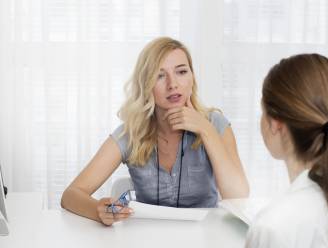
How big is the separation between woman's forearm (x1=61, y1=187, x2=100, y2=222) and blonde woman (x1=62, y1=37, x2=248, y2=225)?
0.20ft

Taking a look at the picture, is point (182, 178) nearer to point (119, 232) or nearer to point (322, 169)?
point (119, 232)

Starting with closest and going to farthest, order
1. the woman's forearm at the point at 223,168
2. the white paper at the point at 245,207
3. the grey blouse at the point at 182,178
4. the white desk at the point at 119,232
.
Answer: the white desk at the point at 119,232
the white paper at the point at 245,207
the woman's forearm at the point at 223,168
the grey blouse at the point at 182,178

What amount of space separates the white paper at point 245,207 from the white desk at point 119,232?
0.11 feet

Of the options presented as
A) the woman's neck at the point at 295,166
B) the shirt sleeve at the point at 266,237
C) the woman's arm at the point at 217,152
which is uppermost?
the woman's neck at the point at 295,166

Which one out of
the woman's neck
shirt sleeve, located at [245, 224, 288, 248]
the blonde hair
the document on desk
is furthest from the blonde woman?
shirt sleeve, located at [245, 224, 288, 248]

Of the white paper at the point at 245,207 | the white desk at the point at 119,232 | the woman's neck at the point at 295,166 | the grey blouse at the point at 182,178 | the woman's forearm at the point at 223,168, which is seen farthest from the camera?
the grey blouse at the point at 182,178

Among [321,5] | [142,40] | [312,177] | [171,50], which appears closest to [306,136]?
[312,177]

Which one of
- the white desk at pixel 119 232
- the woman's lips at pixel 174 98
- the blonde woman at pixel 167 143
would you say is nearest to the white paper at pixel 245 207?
the white desk at pixel 119 232

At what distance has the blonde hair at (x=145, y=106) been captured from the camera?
2096 mm

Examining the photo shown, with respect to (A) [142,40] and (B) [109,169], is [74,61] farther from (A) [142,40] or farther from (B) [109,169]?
(B) [109,169]

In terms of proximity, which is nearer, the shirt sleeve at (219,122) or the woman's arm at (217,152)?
the woman's arm at (217,152)

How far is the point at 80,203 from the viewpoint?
187 centimetres

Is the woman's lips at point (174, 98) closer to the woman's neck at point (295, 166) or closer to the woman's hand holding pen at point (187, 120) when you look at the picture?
the woman's hand holding pen at point (187, 120)

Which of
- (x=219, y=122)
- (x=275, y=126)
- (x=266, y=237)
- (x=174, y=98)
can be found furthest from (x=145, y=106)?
(x=266, y=237)
